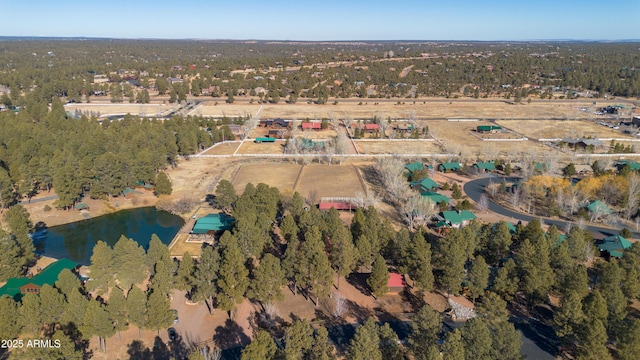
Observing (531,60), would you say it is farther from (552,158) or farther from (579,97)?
(552,158)

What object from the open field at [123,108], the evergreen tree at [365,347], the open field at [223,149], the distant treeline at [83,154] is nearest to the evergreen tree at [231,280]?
the evergreen tree at [365,347]

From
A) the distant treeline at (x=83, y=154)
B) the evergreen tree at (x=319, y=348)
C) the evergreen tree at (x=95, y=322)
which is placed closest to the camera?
the evergreen tree at (x=319, y=348)

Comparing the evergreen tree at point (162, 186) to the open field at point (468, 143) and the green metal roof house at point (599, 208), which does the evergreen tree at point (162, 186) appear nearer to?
the open field at point (468, 143)

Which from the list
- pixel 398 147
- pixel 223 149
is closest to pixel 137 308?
pixel 223 149

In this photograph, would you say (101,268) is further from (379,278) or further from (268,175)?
(268,175)

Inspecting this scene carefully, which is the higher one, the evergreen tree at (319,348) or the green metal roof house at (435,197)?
the evergreen tree at (319,348)

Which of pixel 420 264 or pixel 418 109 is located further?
pixel 418 109

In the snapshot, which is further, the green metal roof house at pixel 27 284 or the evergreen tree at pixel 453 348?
the green metal roof house at pixel 27 284
